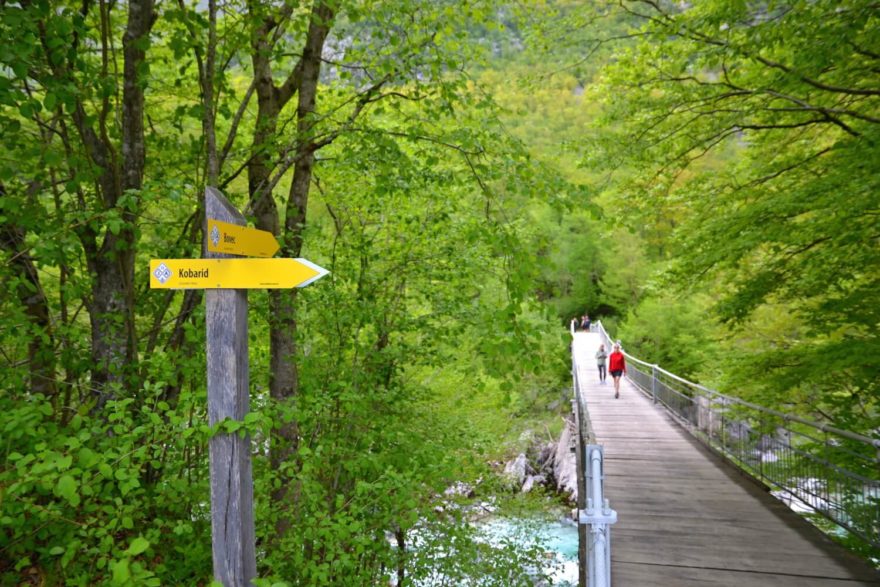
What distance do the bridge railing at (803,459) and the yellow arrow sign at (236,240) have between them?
524cm

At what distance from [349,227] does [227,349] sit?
4941 millimetres

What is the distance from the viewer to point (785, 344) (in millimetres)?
10281

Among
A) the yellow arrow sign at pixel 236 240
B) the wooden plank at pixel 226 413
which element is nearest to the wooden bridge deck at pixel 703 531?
the wooden plank at pixel 226 413

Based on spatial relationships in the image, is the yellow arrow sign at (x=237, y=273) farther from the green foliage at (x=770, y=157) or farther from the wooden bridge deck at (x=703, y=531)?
the green foliage at (x=770, y=157)

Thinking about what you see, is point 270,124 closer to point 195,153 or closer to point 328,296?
point 195,153

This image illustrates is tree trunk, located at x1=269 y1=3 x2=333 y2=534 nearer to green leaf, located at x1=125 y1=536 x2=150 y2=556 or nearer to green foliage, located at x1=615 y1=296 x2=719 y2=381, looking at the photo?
green leaf, located at x1=125 y1=536 x2=150 y2=556

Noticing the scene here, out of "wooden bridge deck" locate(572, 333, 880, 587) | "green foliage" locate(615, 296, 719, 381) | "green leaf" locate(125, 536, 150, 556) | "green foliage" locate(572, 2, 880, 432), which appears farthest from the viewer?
"green foliage" locate(615, 296, 719, 381)

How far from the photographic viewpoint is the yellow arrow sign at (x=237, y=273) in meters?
2.12

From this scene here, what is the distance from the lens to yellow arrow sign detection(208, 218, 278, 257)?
214cm

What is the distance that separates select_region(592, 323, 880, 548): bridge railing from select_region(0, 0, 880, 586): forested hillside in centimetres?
69

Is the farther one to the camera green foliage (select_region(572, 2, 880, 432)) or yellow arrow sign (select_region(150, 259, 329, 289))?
green foliage (select_region(572, 2, 880, 432))

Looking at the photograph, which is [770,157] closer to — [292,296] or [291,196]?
[291,196]

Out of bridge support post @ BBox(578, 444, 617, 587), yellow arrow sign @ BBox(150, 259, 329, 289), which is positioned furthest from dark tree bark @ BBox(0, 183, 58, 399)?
bridge support post @ BBox(578, 444, 617, 587)

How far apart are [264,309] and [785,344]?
33.1 ft
